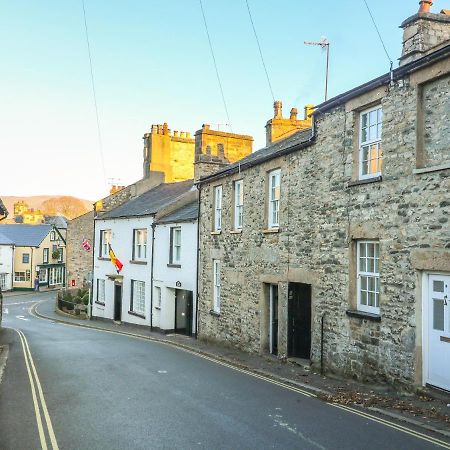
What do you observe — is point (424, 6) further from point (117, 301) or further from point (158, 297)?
point (117, 301)

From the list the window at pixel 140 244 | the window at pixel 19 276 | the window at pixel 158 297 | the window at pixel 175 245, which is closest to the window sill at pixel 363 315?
the window at pixel 175 245

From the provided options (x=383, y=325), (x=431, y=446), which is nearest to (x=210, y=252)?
(x=383, y=325)

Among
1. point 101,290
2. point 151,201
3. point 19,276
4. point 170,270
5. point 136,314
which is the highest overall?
point 151,201

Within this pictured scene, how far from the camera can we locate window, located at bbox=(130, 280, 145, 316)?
1139 inches

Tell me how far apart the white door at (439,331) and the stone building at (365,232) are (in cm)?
2

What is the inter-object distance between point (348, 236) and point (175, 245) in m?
13.9

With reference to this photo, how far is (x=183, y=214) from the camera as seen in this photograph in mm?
24969

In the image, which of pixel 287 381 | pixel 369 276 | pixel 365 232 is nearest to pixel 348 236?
pixel 365 232

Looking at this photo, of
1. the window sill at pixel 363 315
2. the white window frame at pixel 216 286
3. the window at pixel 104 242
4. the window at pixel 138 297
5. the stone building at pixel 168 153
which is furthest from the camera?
the stone building at pixel 168 153

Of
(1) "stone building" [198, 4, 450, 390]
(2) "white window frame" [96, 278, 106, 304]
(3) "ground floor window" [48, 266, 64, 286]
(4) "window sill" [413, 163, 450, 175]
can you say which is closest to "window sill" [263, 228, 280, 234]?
(1) "stone building" [198, 4, 450, 390]

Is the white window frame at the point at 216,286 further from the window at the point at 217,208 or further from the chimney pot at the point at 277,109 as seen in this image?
the chimney pot at the point at 277,109

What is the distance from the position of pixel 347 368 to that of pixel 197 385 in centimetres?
365

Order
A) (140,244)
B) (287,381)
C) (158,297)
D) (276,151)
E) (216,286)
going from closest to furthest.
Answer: (287,381) → (276,151) → (216,286) → (158,297) → (140,244)

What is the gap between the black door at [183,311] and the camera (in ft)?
79.0
